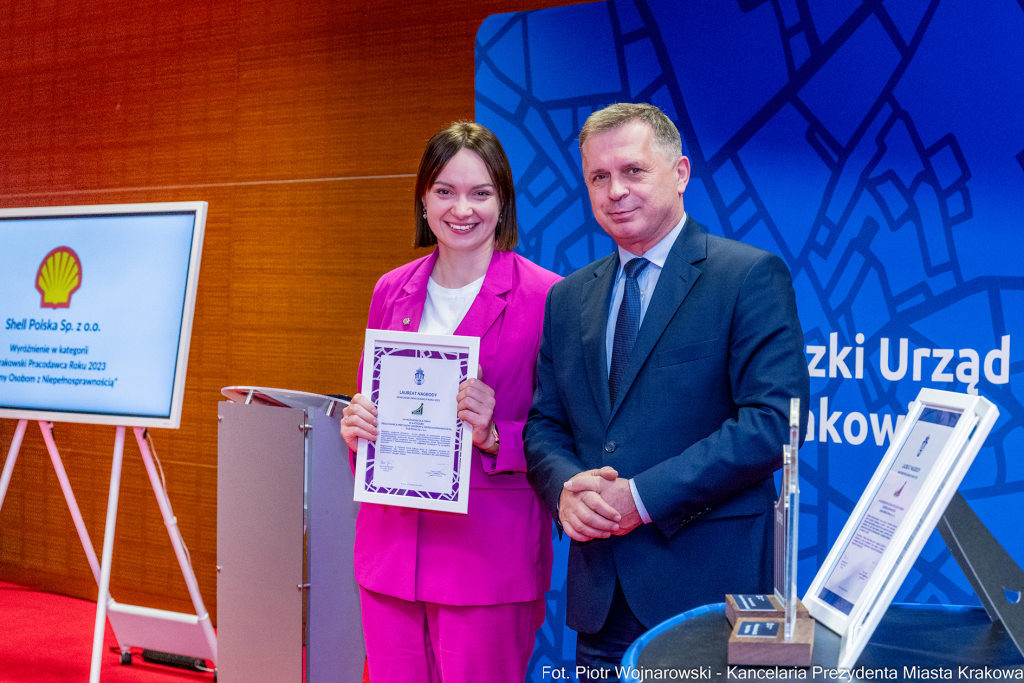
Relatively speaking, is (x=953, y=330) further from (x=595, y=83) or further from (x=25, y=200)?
(x=25, y=200)

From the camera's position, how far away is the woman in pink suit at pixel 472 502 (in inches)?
79.9

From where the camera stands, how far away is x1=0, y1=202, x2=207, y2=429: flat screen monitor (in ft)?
10.4

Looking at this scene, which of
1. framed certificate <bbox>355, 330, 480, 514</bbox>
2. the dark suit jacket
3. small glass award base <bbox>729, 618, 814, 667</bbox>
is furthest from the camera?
framed certificate <bbox>355, 330, 480, 514</bbox>

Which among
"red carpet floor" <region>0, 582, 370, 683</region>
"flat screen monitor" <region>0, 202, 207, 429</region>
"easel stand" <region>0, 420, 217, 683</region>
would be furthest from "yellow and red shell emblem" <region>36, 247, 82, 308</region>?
"red carpet floor" <region>0, 582, 370, 683</region>

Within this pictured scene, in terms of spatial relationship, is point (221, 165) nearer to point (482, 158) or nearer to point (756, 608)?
point (482, 158)

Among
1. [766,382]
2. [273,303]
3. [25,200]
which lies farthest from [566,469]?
[25,200]

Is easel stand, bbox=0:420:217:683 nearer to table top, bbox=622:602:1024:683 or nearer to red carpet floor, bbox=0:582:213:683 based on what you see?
red carpet floor, bbox=0:582:213:683

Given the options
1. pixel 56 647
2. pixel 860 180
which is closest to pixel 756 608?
pixel 860 180

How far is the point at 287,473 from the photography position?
2873 millimetres

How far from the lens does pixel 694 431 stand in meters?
1.70

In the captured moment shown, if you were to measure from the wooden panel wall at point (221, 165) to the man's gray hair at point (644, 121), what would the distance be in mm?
1718

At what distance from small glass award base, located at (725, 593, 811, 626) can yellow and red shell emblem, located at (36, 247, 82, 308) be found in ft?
9.60

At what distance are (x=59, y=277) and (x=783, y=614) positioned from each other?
3121 millimetres

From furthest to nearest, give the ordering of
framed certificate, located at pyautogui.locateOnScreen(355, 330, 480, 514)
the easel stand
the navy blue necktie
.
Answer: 1. the easel stand
2. framed certificate, located at pyautogui.locateOnScreen(355, 330, 480, 514)
3. the navy blue necktie
